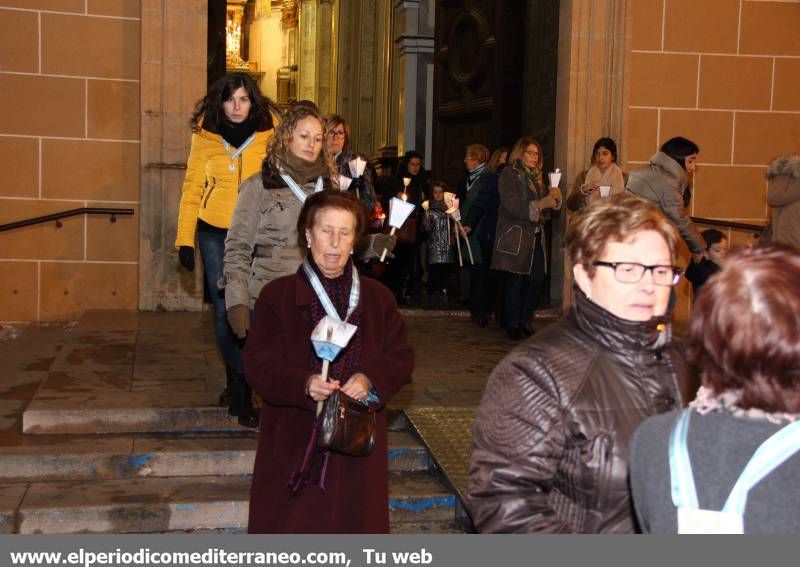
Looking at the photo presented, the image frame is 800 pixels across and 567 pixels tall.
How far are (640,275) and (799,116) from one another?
946cm

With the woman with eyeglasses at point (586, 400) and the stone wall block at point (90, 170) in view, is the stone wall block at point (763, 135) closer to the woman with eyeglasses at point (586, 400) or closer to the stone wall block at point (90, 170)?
the stone wall block at point (90, 170)

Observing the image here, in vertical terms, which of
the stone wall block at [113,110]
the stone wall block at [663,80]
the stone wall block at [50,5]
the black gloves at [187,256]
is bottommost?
the black gloves at [187,256]

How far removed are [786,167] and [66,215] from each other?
5.93 metres

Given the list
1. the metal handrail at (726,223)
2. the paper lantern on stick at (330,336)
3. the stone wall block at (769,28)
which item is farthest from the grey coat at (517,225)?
the paper lantern on stick at (330,336)

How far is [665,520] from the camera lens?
2053 millimetres

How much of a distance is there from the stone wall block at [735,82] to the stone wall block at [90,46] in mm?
5303

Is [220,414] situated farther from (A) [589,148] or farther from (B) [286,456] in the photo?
(A) [589,148]

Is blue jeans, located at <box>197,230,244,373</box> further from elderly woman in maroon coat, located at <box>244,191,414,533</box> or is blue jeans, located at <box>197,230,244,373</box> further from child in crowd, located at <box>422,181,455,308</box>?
child in crowd, located at <box>422,181,455,308</box>

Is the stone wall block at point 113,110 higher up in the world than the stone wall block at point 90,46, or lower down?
lower down

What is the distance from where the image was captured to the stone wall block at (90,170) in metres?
10.3

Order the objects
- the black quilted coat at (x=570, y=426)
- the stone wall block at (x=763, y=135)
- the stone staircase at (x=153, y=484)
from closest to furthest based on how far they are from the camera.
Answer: the black quilted coat at (x=570, y=426)
the stone staircase at (x=153, y=484)
the stone wall block at (x=763, y=135)

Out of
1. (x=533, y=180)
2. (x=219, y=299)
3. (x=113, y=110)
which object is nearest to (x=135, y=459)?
(x=219, y=299)

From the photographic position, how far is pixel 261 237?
5.32 m

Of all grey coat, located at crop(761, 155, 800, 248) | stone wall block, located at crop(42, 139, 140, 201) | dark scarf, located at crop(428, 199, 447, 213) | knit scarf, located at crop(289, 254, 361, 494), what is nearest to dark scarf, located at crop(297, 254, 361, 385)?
knit scarf, located at crop(289, 254, 361, 494)
